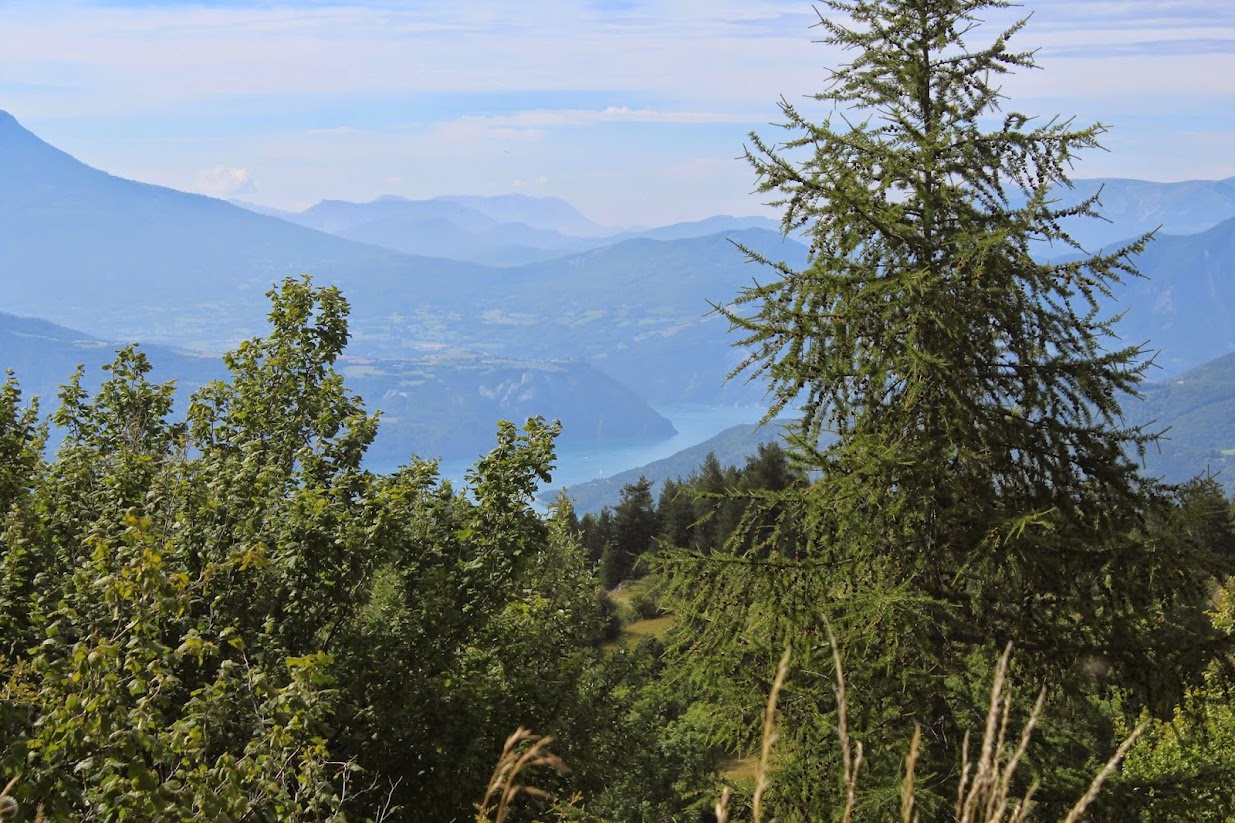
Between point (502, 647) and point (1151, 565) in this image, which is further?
point (502, 647)

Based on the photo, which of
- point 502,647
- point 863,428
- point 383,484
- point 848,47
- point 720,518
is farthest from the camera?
point 720,518

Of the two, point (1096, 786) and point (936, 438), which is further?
point (936, 438)

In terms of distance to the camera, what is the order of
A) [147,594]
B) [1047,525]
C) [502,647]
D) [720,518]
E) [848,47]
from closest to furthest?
[147,594] < [1047,525] < [848,47] < [502,647] < [720,518]

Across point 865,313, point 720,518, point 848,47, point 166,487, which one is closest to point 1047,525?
point 865,313

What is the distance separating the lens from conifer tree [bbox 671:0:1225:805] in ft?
25.1

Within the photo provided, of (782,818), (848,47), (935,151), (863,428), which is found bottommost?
(782,818)

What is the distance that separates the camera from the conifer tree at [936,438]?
765 centimetres

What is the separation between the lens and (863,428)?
328 inches

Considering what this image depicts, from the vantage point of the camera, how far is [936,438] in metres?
7.89

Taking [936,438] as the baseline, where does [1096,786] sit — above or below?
below

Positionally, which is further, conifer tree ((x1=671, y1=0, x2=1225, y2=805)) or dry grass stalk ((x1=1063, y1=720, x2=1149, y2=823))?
conifer tree ((x1=671, y1=0, x2=1225, y2=805))

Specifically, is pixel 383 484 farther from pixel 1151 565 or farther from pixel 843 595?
pixel 1151 565

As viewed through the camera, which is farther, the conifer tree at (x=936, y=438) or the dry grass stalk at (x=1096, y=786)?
the conifer tree at (x=936, y=438)

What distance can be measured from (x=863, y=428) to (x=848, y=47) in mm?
3586
